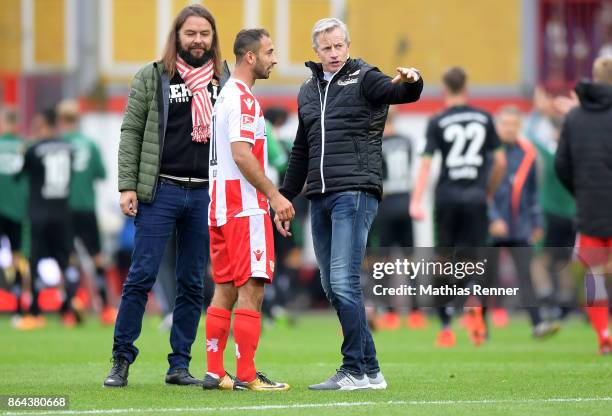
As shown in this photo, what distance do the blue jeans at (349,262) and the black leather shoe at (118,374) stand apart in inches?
53.9

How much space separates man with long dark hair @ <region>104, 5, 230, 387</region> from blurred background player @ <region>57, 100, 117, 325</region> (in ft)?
26.4

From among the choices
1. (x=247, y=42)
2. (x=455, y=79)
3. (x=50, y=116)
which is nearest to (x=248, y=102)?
(x=247, y=42)

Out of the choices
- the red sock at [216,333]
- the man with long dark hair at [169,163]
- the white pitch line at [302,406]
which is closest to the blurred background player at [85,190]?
the man with long dark hair at [169,163]

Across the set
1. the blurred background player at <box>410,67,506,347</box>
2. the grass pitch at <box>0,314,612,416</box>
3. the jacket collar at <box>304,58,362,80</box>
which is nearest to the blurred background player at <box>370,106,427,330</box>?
the grass pitch at <box>0,314,612,416</box>

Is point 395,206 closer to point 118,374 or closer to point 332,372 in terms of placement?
point 332,372

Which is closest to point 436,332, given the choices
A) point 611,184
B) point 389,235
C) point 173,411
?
point 389,235

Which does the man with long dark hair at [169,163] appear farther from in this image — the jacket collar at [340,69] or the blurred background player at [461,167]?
the blurred background player at [461,167]

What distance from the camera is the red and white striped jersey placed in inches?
347

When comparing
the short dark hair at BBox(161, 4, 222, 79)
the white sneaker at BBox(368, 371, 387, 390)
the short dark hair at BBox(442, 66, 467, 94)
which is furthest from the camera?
the short dark hair at BBox(442, 66, 467, 94)

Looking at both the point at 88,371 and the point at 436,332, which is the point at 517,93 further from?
the point at 88,371

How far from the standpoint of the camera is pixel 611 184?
1200cm

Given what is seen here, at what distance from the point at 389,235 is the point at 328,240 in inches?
297

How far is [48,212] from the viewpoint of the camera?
56.5 feet

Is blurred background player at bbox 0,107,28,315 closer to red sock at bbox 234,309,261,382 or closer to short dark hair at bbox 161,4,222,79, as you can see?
short dark hair at bbox 161,4,222,79
